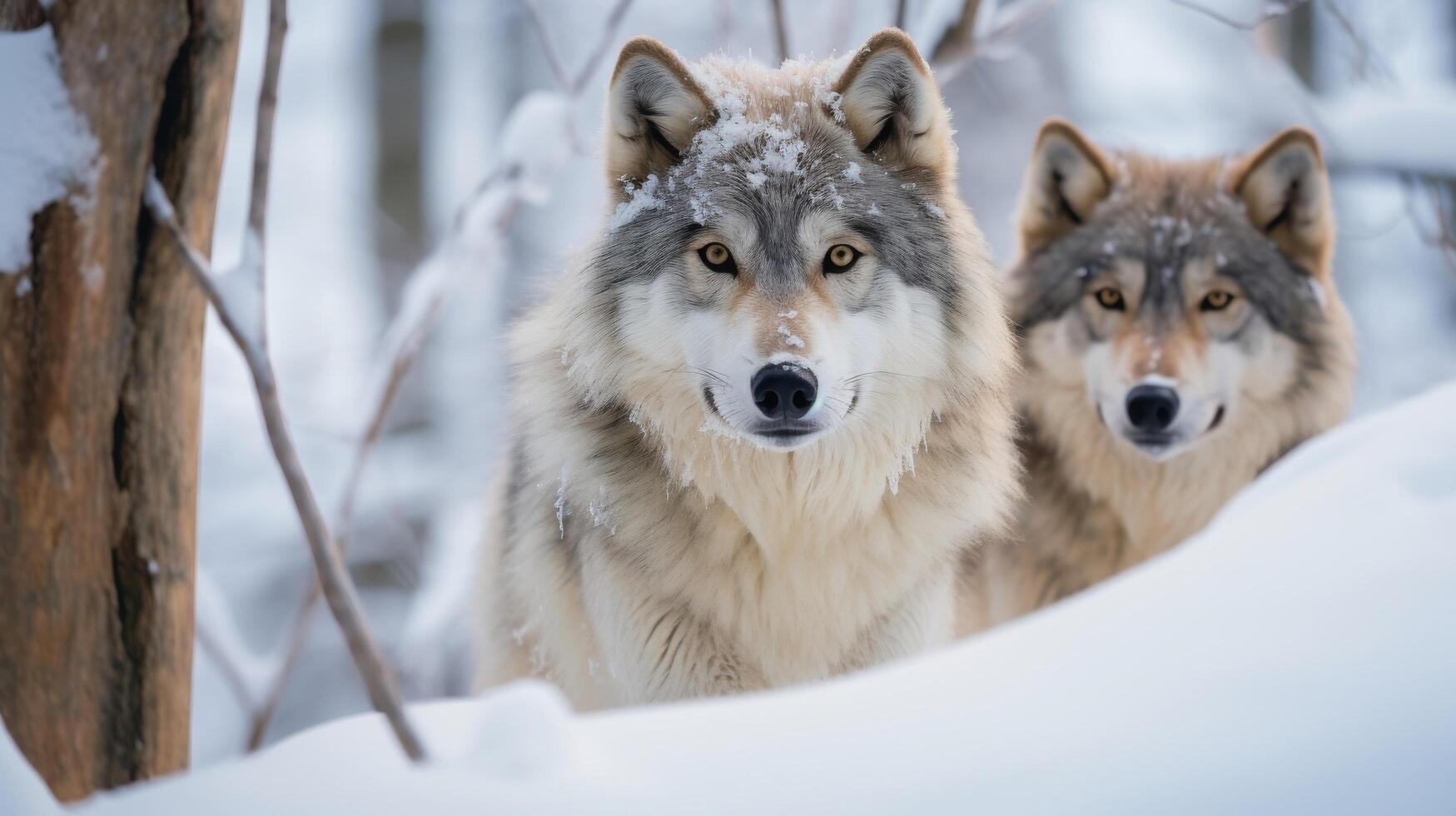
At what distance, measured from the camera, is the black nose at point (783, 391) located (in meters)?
2.42

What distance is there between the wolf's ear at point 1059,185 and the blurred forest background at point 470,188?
36 cm

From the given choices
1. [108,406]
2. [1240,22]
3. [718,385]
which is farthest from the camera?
[1240,22]

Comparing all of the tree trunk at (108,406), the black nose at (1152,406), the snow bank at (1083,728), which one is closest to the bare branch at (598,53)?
the tree trunk at (108,406)

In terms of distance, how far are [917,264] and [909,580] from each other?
2.66 feet

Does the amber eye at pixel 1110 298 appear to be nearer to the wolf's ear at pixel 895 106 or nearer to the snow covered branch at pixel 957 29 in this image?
the snow covered branch at pixel 957 29

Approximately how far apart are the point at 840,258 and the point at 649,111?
630mm

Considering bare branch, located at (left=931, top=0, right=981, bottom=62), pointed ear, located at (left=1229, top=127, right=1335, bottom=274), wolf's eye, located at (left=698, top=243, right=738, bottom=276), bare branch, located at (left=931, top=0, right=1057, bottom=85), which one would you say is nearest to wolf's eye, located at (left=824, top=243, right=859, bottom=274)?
wolf's eye, located at (left=698, top=243, right=738, bottom=276)

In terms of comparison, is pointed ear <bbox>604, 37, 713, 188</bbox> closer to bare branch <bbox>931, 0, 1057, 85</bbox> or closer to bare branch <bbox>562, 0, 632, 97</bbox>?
bare branch <bbox>562, 0, 632, 97</bbox>

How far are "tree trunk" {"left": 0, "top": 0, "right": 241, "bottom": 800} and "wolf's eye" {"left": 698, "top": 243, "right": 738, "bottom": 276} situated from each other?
1.08 meters

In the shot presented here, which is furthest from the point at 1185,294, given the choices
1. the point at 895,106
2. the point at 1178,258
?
the point at 895,106

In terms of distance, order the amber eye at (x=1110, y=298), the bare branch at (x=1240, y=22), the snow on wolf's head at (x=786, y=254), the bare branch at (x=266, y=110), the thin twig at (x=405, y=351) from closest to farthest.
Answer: the bare branch at (x=266, y=110), the snow on wolf's head at (x=786, y=254), the bare branch at (x=1240, y=22), the thin twig at (x=405, y=351), the amber eye at (x=1110, y=298)

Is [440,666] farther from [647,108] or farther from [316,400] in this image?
A: [647,108]

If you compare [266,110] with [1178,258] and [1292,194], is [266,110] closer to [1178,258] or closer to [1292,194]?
[1178,258]

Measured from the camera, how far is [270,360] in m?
1.71
